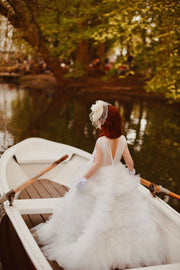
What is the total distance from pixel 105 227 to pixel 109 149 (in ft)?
2.72

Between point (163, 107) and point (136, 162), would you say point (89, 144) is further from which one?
point (163, 107)

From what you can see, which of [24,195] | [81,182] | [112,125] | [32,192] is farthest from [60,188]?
[112,125]

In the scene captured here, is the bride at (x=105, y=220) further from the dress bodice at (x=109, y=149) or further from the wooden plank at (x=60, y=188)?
the wooden plank at (x=60, y=188)

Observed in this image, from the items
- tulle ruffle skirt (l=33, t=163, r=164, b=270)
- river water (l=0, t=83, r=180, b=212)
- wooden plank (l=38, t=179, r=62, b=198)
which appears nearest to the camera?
tulle ruffle skirt (l=33, t=163, r=164, b=270)

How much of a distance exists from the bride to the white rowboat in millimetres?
281

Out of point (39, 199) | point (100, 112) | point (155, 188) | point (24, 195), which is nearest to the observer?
point (100, 112)

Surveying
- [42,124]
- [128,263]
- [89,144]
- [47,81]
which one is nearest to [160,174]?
[89,144]

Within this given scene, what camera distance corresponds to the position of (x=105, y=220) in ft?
10.8

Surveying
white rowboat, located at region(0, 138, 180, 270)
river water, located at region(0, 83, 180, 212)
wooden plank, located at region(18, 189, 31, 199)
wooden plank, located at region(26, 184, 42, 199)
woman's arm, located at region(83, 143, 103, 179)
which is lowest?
river water, located at region(0, 83, 180, 212)

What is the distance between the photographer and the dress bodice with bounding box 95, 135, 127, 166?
3.48 m

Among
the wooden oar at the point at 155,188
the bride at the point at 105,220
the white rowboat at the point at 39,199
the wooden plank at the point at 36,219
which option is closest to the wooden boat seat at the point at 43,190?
the white rowboat at the point at 39,199

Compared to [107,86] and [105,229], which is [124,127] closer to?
[105,229]

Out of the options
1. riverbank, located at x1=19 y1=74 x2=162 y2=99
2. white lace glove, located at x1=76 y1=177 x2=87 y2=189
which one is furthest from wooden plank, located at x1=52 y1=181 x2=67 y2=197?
riverbank, located at x1=19 y1=74 x2=162 y2=99

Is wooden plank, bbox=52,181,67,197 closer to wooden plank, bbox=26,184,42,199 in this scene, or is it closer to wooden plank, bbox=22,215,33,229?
wooden plank, bbox=26,184,42,199
